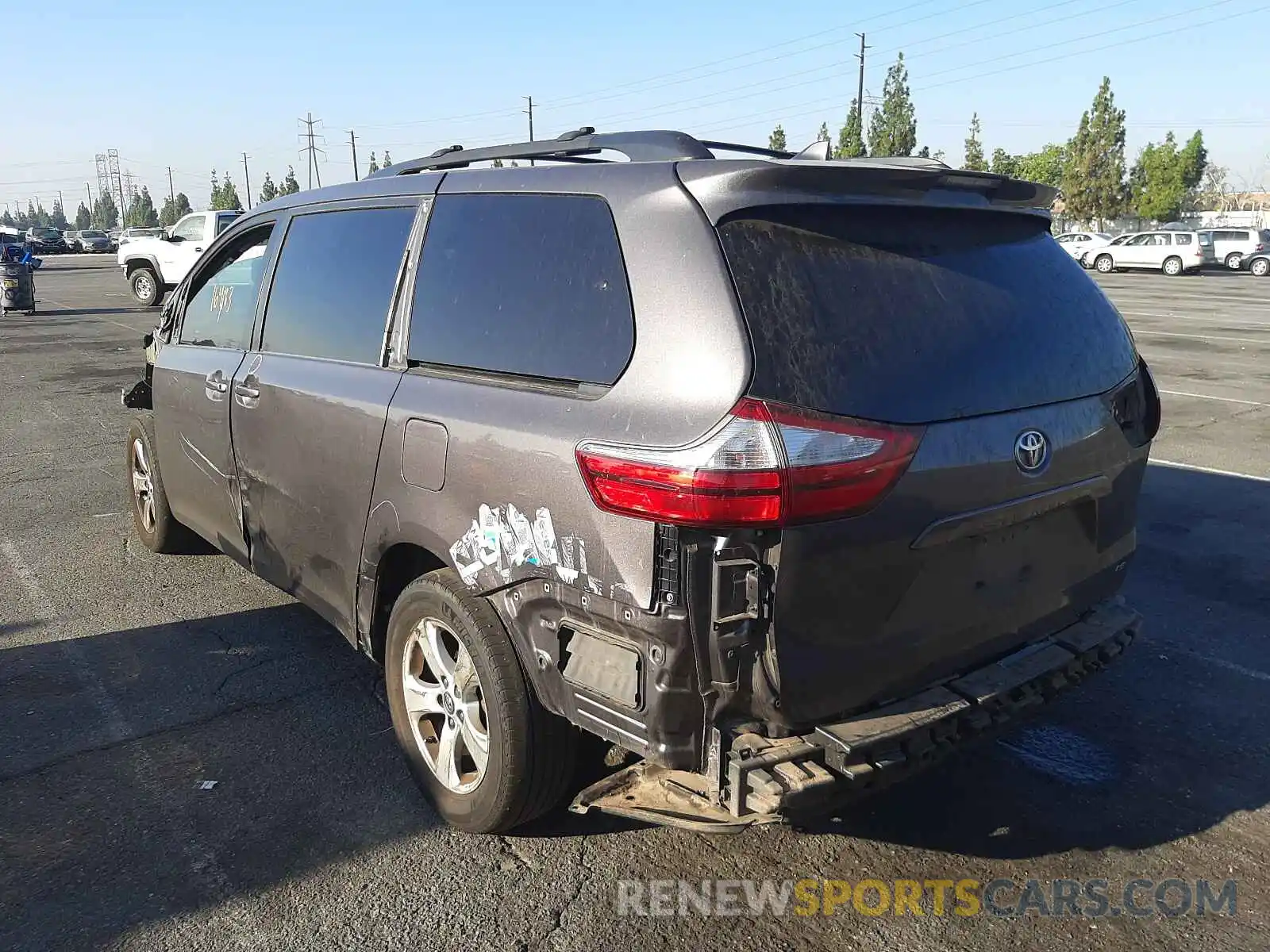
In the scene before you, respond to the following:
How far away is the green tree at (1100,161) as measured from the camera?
57.9 metres

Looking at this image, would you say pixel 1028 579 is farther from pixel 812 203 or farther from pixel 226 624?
pixel 226 624

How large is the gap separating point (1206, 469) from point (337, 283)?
666 cm

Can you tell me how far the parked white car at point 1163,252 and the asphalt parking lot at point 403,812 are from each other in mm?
37635

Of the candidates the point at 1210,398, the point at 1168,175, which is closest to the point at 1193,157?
the point at 1168,175

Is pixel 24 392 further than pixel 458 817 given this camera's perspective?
Yes

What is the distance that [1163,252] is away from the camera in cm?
3819

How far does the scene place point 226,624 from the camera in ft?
15.5

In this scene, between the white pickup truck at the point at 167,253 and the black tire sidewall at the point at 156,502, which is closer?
the black tire sidewall at the point at 156,502

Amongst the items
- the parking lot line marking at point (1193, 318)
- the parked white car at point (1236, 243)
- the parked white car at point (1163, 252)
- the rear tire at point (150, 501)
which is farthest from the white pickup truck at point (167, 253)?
the parked white car at point (1236, 243)

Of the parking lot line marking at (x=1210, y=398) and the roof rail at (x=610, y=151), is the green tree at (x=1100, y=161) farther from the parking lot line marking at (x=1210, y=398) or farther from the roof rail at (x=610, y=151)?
the roof rail at (x=610, y=151)

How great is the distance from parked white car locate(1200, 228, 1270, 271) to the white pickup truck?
35.9 metres

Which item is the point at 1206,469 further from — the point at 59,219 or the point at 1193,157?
the point at 59,219

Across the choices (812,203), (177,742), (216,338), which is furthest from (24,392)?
(812,203)

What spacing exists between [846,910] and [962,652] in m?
0.80
